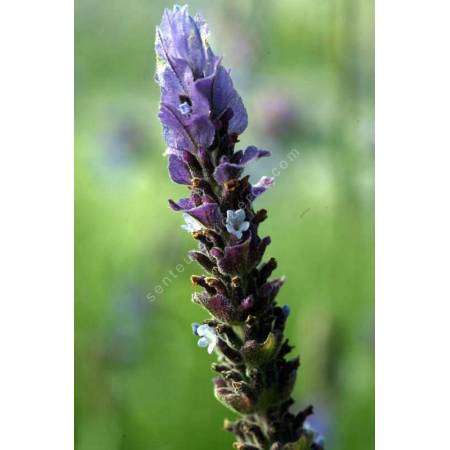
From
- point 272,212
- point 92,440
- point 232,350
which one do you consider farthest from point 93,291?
point 232,350

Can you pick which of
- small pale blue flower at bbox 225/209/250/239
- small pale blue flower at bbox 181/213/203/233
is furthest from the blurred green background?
small pale blue flower at bbox 225/209/250/239

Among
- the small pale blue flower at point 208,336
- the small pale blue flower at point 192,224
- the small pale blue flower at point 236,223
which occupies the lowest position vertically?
the small pale blue flower at point 208,336

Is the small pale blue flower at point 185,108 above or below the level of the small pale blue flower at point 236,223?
above

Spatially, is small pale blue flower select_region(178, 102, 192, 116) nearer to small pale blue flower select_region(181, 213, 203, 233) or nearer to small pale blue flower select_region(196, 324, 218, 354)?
small pale blue flower select_region(181, 213, 203, 233)

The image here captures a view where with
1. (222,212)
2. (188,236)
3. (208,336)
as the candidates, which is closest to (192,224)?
(222,212)

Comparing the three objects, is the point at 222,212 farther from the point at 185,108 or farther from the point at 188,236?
the point at 188,236

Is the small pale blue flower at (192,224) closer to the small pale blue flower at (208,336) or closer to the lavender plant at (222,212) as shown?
the lavender plant at (222,212)

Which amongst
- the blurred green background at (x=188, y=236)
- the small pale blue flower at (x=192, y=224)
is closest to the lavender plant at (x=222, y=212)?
the small pale blue flower at (x=192, y=224)
